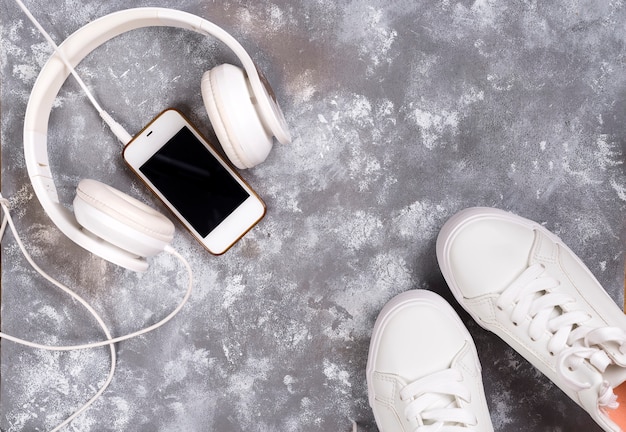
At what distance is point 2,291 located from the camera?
821 mm

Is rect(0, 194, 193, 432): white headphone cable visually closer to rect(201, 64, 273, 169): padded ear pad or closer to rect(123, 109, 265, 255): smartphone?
rect(123, 109, 265, 255): smartphone

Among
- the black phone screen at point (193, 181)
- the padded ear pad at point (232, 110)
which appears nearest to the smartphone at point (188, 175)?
the black phone screen at point (193, 181)

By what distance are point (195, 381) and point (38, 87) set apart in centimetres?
46

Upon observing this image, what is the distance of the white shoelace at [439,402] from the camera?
75cm

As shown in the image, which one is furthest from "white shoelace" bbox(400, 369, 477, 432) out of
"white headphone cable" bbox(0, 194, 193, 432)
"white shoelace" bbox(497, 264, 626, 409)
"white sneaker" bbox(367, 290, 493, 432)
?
"white headphone cable" bbox(0, 194, 193, 432)

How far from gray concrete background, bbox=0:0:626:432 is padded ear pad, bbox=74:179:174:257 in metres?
0.16

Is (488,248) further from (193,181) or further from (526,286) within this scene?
(193,181)

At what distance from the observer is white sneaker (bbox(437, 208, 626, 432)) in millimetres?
747

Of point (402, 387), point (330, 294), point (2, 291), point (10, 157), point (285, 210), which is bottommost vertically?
point (402, 387)

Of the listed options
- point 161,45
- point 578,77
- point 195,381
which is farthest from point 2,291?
point 578,77

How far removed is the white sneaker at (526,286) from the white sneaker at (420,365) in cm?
5

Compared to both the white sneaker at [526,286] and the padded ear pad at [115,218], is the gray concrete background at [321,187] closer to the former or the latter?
the white sneaker at [526,286]

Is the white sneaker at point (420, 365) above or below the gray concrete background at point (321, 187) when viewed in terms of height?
below

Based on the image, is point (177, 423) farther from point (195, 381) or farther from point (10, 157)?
point (10, 157)
